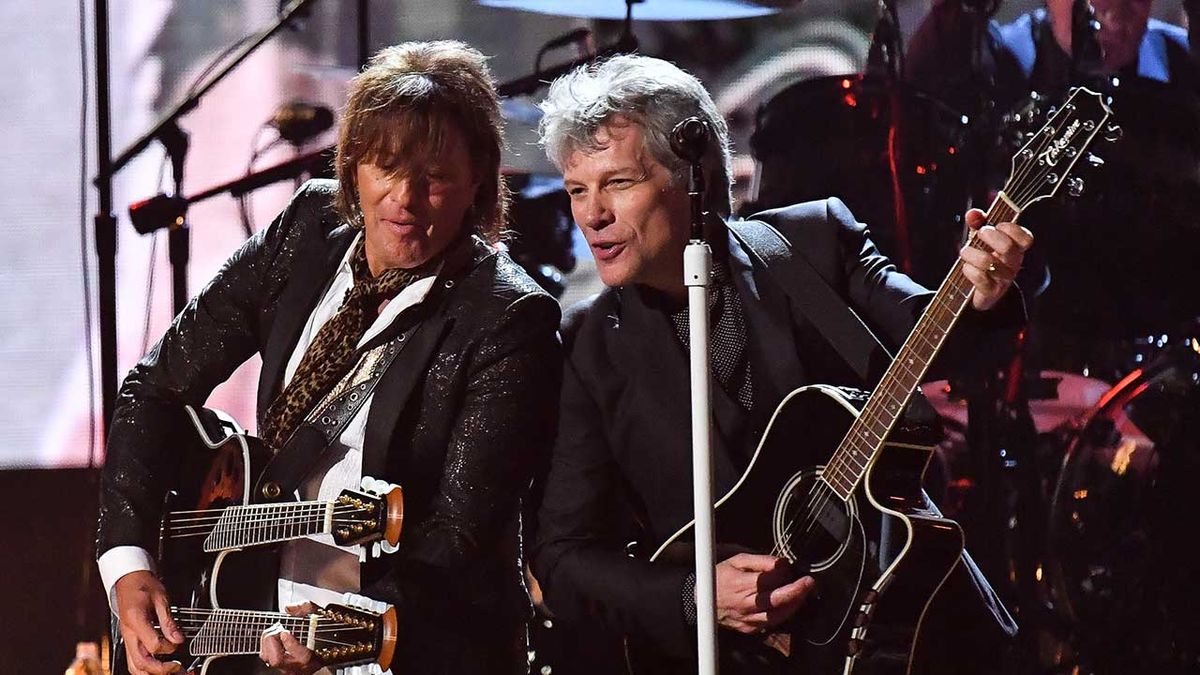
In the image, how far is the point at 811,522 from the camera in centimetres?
229

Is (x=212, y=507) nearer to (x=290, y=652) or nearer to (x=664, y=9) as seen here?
(x=290, y=652)

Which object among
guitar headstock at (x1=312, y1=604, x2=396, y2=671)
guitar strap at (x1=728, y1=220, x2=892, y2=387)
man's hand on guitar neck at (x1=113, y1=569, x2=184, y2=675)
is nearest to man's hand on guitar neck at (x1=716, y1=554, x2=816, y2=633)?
guitar strap at (x1=728, y1=220, x2=892, y2=387)

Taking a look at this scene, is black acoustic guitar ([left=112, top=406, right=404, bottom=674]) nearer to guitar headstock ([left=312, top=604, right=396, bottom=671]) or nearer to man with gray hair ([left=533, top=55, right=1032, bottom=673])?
guitar headstock ([left=312, top=604, right=396, bottom=671])

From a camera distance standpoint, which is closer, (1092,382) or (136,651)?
(136,651)

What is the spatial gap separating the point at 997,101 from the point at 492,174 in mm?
1324

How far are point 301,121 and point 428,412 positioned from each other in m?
1.54

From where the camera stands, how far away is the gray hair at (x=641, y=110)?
2453 millimetres

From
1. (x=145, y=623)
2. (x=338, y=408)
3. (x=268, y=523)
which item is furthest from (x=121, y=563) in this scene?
(x=338, y=408)

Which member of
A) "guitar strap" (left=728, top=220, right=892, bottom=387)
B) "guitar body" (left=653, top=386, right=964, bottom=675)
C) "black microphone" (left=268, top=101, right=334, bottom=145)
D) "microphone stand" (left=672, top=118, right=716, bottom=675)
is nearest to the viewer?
"microphone stand" (left=672, top=118, right=716, bottom=675)

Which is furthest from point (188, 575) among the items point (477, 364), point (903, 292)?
point (903, 292)

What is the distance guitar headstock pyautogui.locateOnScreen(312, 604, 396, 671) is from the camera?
2.16 metres

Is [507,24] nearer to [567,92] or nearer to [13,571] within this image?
[567,92]

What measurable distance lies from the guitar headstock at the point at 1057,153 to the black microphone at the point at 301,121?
2.11 m

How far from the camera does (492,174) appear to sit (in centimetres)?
254
